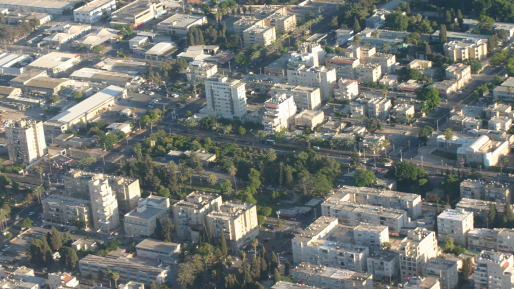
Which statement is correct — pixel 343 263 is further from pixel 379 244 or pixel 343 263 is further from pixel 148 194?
pixel 148 194

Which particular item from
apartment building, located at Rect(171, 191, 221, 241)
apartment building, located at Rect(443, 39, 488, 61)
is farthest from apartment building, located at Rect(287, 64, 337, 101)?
apartment building, located at Rect(171, 191, 221, 241)

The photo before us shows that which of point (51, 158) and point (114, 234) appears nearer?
point (114, 234)

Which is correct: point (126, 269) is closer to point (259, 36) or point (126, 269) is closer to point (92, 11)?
point (259, 36)

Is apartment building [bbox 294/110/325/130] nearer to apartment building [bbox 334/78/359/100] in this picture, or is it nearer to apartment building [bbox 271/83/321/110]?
apartment building [bbox 271/83/321/110]

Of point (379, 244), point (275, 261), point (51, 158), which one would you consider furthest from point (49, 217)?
point (379, 244)

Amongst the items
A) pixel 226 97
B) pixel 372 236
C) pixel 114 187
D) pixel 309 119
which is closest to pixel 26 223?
pixel 114 187
